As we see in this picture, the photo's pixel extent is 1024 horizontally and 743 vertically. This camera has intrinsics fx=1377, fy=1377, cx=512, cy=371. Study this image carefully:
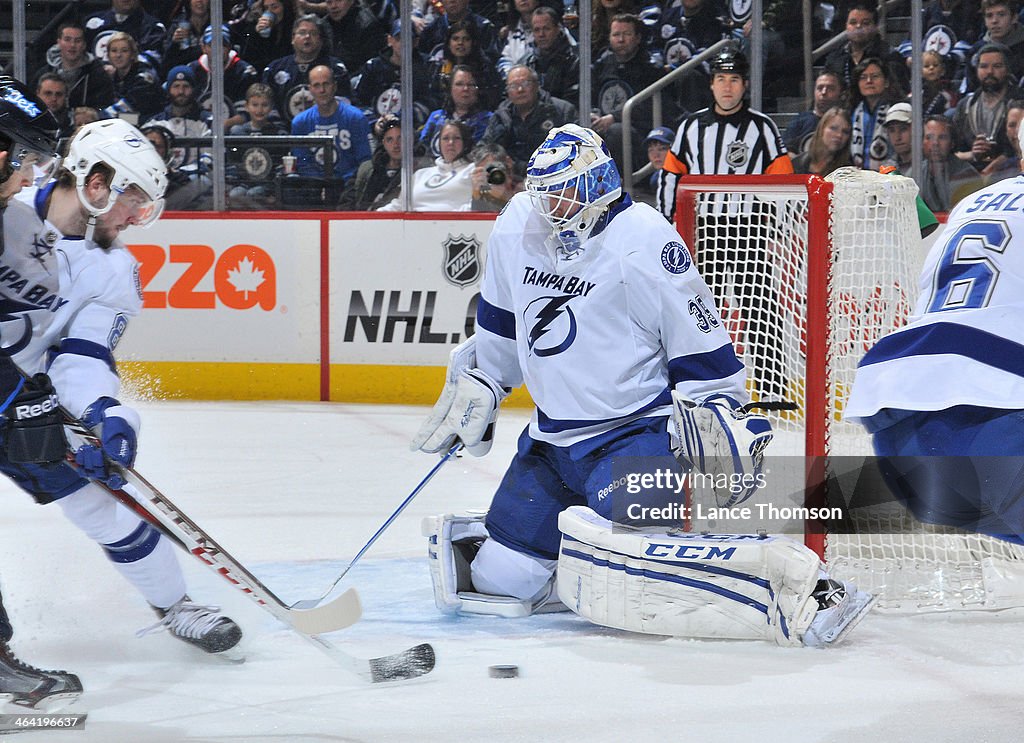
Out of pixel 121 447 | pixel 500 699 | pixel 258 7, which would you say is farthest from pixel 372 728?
pixel 258 7

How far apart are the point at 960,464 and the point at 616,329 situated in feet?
2.75

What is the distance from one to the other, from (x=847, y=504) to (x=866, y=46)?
122 inches

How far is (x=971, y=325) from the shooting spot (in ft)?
6.41

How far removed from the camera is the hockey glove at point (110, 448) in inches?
87.0

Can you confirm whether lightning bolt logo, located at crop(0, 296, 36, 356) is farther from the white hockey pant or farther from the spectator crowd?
the spectator crowd

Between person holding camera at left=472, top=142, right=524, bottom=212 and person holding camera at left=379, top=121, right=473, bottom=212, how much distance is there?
30mm

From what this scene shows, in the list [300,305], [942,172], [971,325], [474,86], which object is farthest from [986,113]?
[971,325]

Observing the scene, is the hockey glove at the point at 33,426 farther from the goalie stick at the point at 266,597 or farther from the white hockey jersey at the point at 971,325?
the white hockey jersey at the point at 971,325

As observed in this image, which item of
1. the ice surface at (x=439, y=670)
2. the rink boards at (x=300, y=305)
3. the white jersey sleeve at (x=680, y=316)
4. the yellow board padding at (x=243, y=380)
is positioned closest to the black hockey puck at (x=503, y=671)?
the ice surface at (x=439, y=670)

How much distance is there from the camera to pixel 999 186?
2033 mm

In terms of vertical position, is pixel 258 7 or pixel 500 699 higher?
pixel 258 7

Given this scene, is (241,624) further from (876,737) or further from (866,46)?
(866,46)

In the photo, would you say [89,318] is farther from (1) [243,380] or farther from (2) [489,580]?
(1) [243,380]

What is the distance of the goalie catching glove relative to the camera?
2.76 metres
